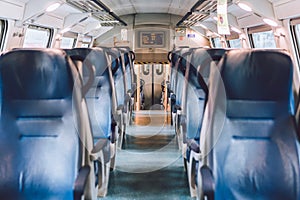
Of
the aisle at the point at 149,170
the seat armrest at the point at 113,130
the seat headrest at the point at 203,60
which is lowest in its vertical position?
the aisle at the point at 149,170

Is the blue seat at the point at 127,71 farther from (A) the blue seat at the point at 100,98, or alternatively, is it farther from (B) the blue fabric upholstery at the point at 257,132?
(B) the blue fabric upholstery at the point at 257,132

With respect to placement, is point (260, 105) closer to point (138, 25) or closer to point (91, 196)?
point (91, 196)

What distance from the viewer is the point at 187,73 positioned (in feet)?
11.1

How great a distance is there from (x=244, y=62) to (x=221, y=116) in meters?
0.30

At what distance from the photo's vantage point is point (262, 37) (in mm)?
7254

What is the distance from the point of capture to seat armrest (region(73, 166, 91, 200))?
1.73 m

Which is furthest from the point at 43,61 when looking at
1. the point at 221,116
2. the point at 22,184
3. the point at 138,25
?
the point at 138,25

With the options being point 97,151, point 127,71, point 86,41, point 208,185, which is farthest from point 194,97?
point 86,41

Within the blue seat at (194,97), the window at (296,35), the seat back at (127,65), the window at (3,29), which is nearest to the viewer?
the blue seat at (194,97)

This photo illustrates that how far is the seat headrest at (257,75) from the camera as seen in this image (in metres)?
1.76

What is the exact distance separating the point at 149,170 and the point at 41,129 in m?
2.21

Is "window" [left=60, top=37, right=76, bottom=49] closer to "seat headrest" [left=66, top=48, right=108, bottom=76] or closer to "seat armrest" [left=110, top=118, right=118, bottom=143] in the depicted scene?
"seat armrest" [left=110, top=118, right=118, bottom=143]

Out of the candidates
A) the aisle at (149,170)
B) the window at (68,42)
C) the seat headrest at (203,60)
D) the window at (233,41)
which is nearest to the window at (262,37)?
the window at (233,41)

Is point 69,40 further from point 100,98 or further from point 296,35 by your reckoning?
point 100,98
